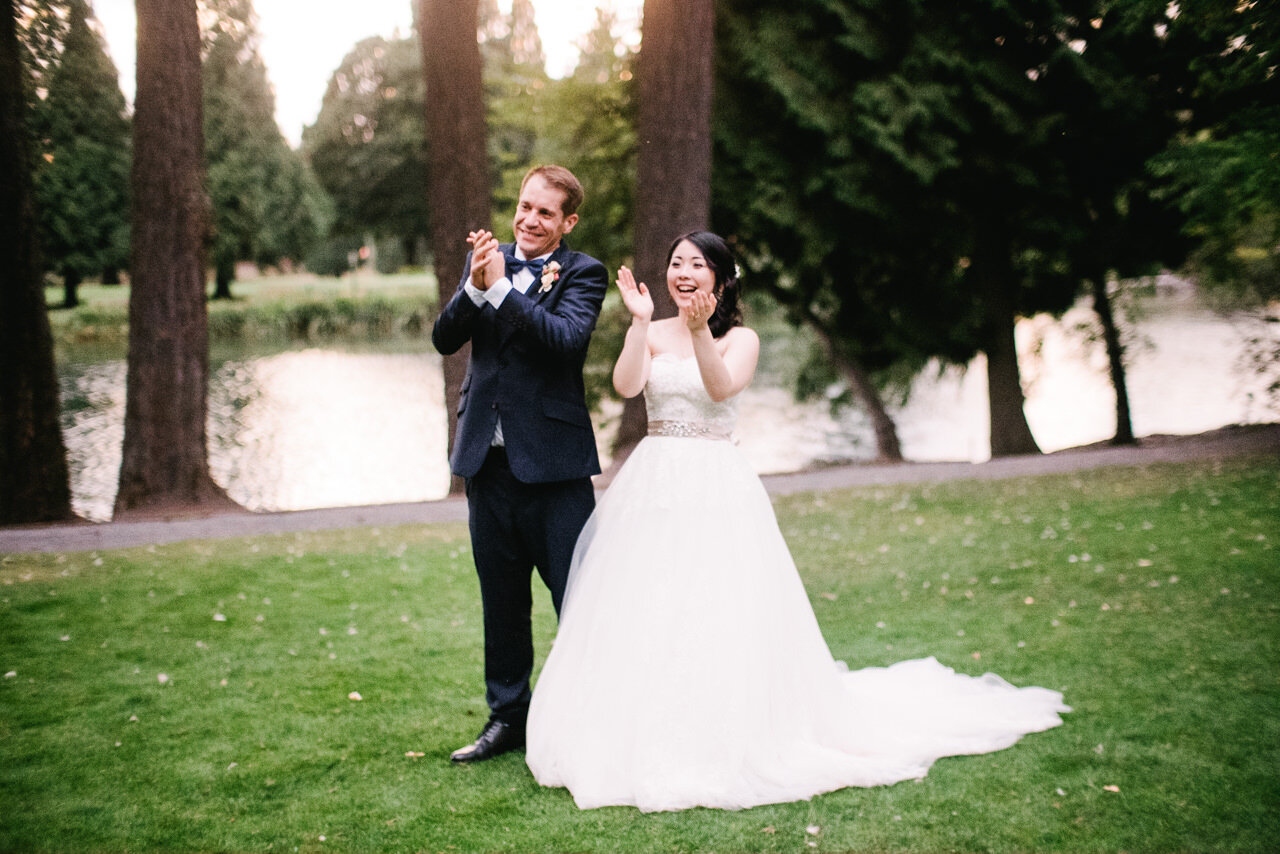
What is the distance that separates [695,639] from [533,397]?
1081 mm

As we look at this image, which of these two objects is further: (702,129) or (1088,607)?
(702,129)

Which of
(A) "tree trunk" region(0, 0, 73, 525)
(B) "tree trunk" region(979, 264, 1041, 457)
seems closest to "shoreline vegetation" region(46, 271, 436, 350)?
(B) "tree trunk" region(979, 264, 1041, 457)

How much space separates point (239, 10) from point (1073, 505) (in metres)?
21.8

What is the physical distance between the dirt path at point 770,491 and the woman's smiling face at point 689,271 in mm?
5708

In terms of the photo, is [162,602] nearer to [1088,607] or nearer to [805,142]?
[1088,607]

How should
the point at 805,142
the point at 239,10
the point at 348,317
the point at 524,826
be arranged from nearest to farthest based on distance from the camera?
the point at 524,826
the point at 805,142
the point at 239,10
the point at 348,317

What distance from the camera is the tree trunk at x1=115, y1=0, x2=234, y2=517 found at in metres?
8.65

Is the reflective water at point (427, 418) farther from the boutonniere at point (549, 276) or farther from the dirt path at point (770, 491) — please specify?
the boutonniere at point (549, 276)

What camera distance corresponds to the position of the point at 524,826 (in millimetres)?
3365

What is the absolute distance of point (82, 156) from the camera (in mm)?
19531

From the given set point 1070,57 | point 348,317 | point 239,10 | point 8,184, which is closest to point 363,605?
point 8,184

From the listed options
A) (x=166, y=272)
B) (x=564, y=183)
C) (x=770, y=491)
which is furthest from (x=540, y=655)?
(x=166, y=272)

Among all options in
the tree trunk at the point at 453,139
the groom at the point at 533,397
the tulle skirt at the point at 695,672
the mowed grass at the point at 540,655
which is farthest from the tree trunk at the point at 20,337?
the tulle skirt at the point at 695,672

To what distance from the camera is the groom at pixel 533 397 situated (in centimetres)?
362
